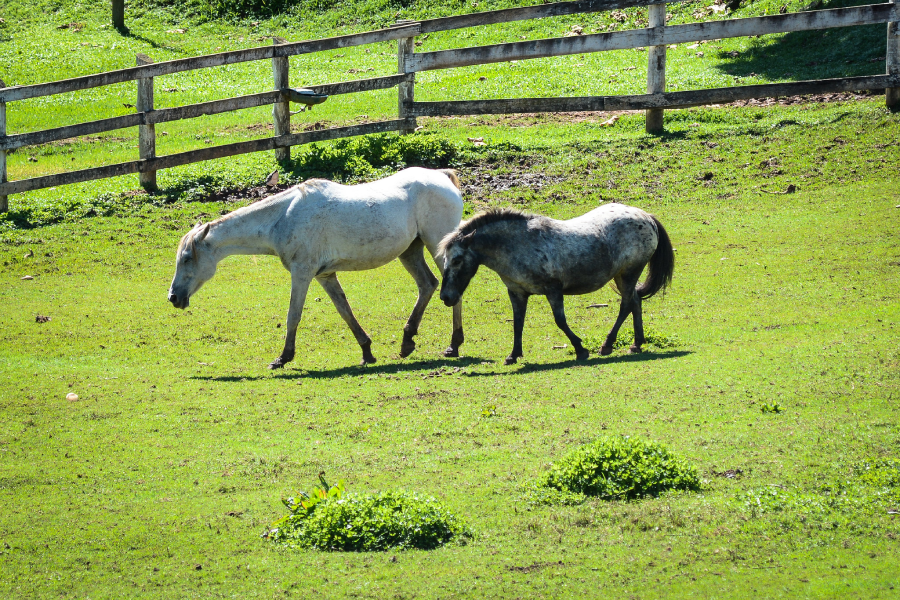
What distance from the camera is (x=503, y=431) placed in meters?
8.35

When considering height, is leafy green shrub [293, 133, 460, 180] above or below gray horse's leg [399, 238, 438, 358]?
above

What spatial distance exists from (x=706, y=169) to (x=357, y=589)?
12.9 meters

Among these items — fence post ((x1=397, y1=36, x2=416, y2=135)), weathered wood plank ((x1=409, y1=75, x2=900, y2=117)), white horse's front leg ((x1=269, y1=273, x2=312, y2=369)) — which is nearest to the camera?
white horse's front leg ((x1=269, y1=273, x2=312, y2=369))

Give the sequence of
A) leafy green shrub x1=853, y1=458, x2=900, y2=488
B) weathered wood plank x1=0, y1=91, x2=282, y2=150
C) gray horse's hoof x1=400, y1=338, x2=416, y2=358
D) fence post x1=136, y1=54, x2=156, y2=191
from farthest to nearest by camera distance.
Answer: fence post x1=136, y1=54, x2=156, y2=191 → weathered wood plank x1=0, y1=91, x2=282, y2=150 → gray horse's hoof x1=400, y1=338, x2=416, y2=358 → leafy green shrub x1=853, y1=458, x2=900, y2=488

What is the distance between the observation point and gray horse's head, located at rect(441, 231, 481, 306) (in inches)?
417

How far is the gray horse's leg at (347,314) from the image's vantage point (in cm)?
1136

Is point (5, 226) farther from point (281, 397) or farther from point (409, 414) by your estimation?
point (409, 414)

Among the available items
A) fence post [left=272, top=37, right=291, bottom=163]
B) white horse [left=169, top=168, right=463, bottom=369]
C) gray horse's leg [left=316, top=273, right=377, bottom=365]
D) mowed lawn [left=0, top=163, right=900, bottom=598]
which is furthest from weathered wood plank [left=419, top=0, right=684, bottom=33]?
gray horse's leg [left=316, top=273, right=377, bottom=365]

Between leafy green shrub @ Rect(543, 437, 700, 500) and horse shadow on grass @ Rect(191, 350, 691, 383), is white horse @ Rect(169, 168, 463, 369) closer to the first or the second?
horse shadow on grass @ Rect(191, 350, 691, 383)

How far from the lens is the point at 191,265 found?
11.5 meters

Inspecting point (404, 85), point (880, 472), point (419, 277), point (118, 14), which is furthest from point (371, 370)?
point (118, 14)

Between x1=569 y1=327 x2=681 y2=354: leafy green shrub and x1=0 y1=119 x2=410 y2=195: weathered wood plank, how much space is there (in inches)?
338

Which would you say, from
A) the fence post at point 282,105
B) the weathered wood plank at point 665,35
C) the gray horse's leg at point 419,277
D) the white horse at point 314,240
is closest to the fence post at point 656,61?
the weathered wood plank at point 665,35

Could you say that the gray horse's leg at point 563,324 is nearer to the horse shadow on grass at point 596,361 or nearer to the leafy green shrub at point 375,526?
the horse shadow on grass at point 596,361
